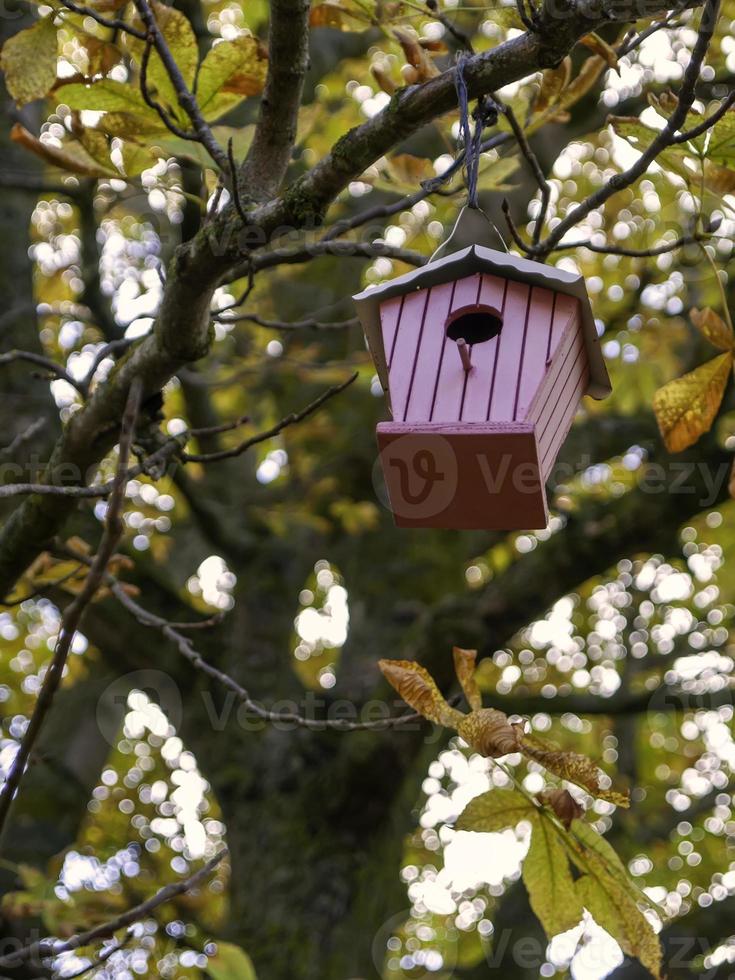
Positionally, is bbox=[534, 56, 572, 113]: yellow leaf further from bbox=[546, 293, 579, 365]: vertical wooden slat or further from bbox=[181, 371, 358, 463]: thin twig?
bbox=[181, 371, 358, 463]: thin twig

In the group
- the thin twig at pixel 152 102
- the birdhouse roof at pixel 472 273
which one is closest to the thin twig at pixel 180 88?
the thin twig at pixel 152 102

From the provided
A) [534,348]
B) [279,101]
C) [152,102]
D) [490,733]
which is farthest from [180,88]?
[490,733]

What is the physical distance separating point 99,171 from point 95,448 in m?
0.45

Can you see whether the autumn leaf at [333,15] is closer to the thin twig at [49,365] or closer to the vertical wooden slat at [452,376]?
the vertical wooden slat at [452,376]

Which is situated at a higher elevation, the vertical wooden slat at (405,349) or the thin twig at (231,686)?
the vertical wooden slat at (405,349)

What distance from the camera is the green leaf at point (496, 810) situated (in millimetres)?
1242

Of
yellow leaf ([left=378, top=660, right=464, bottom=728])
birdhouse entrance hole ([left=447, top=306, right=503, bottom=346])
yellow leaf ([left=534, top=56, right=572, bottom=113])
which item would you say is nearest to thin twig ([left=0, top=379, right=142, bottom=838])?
yellow leaf ([left=378, top=660, right=464, bottom=728])

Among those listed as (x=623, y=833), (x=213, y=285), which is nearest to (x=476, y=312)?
(x=213, y=285)

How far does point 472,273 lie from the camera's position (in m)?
1.46

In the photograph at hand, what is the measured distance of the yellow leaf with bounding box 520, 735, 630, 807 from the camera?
108 centimetres

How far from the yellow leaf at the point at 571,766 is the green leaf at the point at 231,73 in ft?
3.31

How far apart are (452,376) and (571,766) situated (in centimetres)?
55

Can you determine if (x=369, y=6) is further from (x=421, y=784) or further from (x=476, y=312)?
(x=421, y=784)

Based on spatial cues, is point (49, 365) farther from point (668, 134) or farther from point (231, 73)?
point (668, 134)
